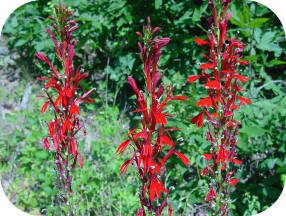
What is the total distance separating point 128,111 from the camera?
4355 millimetres

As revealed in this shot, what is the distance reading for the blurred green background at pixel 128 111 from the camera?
351 centimetres

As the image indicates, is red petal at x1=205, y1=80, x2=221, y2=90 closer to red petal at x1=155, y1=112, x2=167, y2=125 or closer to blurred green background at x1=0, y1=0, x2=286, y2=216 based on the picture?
red petal at x1=155, y1=112, x2=167, y2=125

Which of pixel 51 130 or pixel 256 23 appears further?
pixel 256 23

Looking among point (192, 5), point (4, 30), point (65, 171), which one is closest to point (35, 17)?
point (4, 30)

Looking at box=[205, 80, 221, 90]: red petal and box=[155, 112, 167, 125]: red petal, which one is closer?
box=[155, 112, 167, 125]: red petal

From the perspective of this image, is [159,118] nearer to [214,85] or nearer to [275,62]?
[214,85]

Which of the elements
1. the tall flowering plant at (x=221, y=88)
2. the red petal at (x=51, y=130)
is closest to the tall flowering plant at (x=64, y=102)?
the red petal at (x=51, y=130)

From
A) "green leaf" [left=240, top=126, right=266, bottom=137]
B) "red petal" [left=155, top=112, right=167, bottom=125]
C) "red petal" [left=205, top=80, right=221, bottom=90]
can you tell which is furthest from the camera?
"green leaf" [left=240, top=126, right=266, bottom=137]

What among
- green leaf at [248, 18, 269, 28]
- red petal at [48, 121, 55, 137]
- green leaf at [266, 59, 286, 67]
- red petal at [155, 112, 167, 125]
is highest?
red petal at [155, 112, 167, 125]

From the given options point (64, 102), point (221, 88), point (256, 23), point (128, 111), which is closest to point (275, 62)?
point (256, 23)

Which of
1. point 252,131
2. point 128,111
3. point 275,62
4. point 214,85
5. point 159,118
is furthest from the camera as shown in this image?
point 128,111

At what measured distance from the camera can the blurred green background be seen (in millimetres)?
3512

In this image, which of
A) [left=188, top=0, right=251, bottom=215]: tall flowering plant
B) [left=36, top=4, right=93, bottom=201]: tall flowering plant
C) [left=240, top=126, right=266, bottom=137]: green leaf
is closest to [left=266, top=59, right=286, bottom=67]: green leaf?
[left=240, top=126, right=266, bottom=137]: green leaf

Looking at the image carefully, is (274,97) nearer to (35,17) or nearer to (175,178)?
(175,178)
